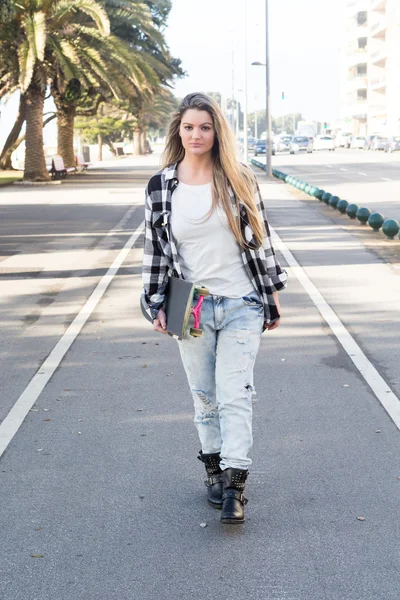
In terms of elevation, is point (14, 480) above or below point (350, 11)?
below

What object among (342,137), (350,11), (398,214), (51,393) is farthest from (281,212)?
(350,11)

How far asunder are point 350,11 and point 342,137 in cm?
4365

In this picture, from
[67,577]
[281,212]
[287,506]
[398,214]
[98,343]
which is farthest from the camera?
[281,212]

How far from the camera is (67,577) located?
13.0 ft

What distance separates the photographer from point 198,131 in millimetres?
4383

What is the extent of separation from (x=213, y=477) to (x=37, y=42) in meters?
27.9

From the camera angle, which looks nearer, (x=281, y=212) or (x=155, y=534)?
(x=155, y=534)

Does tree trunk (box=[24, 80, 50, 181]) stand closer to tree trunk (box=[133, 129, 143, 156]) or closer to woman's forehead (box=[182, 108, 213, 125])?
woman's forehead (box=[182, 108, 213, 125])

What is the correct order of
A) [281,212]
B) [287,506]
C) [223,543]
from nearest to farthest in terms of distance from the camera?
[223,543] < [287,506] < [281,212]

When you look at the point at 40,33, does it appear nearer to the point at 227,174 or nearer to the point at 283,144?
the point at 227,174

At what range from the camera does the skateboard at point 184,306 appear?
439 cm

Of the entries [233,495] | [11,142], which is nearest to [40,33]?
[11,142]

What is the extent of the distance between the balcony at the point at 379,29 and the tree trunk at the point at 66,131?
82510 mm

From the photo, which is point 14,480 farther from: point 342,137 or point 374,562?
point 342,137
